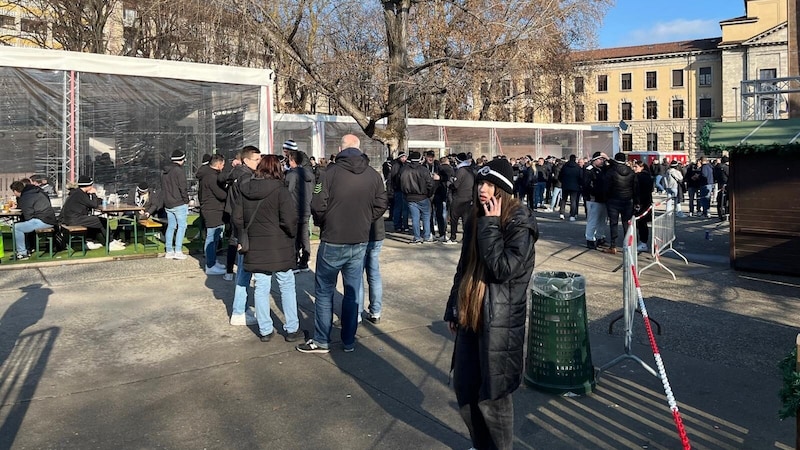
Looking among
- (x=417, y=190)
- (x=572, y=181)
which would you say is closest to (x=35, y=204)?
(x=417, y=190)

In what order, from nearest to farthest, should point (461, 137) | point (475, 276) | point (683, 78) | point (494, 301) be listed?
point (494, 301) < point (475, 276) < point (461, 137) < point (683, 78)

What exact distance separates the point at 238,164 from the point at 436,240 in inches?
193

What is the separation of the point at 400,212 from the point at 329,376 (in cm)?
972

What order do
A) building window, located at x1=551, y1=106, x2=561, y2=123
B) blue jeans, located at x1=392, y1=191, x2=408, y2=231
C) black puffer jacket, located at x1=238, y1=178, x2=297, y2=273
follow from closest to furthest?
black puffer jacket, located at x1=238, y1=178, x2=297, y2=273
blue jeans, located at x1=392, y1=191, x2=408, y2=231
building window, located at x1=551, y1=106, x2=561, y2=123

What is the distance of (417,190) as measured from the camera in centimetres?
1252

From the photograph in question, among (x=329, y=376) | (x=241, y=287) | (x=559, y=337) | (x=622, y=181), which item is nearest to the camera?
(x=559, y=337)

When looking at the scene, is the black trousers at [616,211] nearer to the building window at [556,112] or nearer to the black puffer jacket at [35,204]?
the black puffer jacket at [35,204]

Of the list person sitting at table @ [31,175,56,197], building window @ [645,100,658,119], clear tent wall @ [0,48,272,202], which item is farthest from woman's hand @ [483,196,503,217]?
building window @ [645,100,658,119]

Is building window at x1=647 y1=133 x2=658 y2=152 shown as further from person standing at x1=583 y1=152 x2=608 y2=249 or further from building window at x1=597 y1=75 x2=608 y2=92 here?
person standing at x1=583 y1=152 x2=608 y2=249

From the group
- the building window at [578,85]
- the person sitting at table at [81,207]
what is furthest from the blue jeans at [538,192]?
the building window at [578,85]

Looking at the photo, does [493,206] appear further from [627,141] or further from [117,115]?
[627,141]

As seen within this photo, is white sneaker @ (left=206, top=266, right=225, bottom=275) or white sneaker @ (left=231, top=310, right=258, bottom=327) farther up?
white sneaker @ (left=206, top=266, right=225, bottom=275)

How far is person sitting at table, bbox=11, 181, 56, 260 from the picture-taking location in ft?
34.2

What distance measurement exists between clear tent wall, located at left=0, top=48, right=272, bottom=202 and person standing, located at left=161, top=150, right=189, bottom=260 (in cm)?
275
